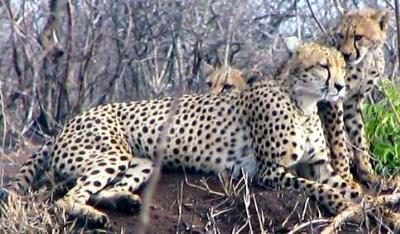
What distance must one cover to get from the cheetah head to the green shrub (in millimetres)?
408

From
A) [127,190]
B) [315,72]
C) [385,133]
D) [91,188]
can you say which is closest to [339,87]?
[315,72]

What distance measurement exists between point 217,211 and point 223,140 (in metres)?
0.51

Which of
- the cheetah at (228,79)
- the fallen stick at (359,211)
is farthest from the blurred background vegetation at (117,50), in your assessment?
the fallen stick at (359,211)

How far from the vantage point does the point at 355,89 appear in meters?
6.69

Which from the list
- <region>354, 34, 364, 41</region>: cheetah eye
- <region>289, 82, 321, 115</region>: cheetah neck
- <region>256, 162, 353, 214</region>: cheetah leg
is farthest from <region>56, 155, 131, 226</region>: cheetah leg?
<region>354, 34, 364, 41</region>: cheetah eye

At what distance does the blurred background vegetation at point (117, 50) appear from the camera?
30.2 ft

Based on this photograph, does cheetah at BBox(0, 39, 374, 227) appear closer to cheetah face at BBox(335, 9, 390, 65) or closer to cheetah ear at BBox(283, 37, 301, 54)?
cheetah ear at BBox(283, 37, 301, 54)

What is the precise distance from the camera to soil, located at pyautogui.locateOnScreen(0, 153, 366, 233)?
5922 millimetres

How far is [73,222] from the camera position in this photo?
5.80 m

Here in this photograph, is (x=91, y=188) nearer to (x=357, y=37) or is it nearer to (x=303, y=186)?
(x=303, y=186)

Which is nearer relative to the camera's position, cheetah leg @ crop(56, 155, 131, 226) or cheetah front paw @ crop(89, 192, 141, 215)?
cheetah leg @ crop(56, 155, 131, 226)

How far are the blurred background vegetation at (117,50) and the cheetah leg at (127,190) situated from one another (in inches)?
91.6

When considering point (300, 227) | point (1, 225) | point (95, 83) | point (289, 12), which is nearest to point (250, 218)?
point (300, 227)

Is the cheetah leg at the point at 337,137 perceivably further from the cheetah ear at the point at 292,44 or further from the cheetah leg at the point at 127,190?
the cheetah leg at the point at 127,190
